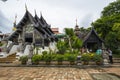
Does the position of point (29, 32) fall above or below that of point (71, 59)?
above

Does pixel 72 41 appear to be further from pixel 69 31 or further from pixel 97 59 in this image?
pixel 97 59

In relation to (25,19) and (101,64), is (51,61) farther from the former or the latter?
(25,19)

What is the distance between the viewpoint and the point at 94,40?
27297mm

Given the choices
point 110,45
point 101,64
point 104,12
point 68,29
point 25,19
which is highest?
point 104,12

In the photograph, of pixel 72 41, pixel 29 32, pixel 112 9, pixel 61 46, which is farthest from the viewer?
pixel 112 9

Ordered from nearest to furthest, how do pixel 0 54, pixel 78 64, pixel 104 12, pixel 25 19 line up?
pixel 78 64, pixel 0 54, pixel 25 19, pixel 104 12

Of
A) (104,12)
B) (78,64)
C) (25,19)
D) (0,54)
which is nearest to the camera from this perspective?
(78,64)

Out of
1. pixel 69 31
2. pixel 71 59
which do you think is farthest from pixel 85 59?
pixel 69 31

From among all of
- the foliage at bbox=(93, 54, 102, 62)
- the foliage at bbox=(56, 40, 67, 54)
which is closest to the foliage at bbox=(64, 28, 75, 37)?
the foliage at bbox=(56, 40, 67, 54)

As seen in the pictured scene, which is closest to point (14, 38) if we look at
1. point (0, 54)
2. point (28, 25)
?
point (28, 25)

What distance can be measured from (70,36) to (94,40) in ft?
19.8

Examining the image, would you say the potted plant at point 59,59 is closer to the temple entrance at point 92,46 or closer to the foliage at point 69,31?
the foliage at point 69,31

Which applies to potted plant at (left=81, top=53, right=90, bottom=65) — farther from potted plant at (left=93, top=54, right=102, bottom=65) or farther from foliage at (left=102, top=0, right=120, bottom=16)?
foliage at (left=102, top=0, right=120, bottom=16)

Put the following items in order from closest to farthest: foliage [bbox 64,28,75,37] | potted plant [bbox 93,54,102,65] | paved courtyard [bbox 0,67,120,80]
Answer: paved courtyard [bbox 0,67,120,80] < potted plant [bbox 93,54,102,65] < foliage [bbox 64,28,75,37]
